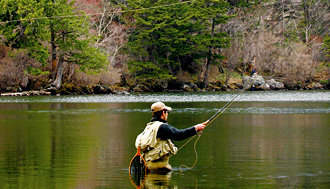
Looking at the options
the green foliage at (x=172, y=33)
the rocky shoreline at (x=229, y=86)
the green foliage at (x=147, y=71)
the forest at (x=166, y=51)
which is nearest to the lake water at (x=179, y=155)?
the forest at (x=166, y=51)

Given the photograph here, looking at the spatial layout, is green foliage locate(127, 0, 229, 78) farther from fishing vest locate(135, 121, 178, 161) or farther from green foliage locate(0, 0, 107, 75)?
fishing vest locate(135, 121, 178, 161)

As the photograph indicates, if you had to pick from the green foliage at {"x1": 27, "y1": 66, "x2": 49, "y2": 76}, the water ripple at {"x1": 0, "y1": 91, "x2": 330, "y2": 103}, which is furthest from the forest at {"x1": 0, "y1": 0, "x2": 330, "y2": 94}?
the water ripple at {"x1": 0, "y1": 91, "x2": 330, "y2": 103}

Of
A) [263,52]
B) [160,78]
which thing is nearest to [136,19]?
[160,78]

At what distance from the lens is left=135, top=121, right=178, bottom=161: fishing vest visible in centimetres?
1056

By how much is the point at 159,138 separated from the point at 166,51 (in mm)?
53108

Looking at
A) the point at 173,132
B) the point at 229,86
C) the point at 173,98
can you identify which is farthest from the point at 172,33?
the point at 173,132

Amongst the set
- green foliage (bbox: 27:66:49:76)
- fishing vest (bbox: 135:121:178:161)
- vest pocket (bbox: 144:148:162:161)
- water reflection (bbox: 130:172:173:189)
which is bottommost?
green foliage (bbox: 27:66:49:76)

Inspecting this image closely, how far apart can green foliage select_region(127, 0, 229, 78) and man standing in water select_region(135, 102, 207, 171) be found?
158ft

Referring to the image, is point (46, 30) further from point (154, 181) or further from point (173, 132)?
point (154, 181)

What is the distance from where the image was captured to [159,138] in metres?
10.6

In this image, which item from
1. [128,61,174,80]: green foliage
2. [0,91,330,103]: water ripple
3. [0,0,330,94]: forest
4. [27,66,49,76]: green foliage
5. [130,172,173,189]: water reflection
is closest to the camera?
[130,172,173,189]: water reflection

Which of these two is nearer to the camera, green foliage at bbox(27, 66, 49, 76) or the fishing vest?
the fishing vest

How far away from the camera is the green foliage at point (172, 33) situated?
6016 centimetres

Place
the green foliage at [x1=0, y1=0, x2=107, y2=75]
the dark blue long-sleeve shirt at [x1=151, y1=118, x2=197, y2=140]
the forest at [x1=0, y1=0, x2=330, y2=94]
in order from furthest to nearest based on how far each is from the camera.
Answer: the forest at [x1=0, y1=0, x2=330, y2=94] → the green foliage at [x1=0, y1=0, x2=107, y2=75] → the dark blue long-sleeve shirt at [x1=151, y1=118, x2=197, y2=140]
